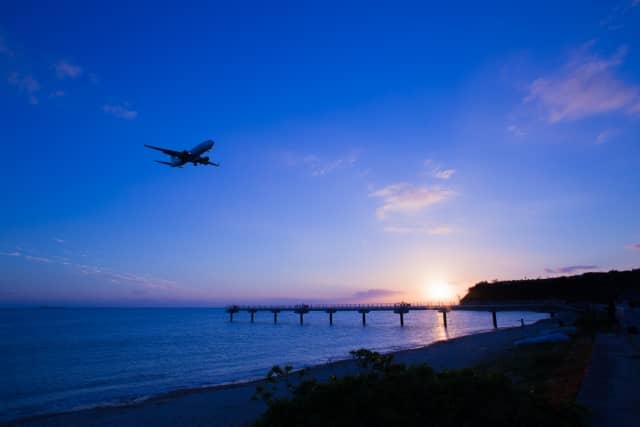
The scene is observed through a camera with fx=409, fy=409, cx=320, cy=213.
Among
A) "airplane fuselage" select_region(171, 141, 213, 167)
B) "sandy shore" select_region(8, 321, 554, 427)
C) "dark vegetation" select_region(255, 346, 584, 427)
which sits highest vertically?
"airplane fuselage" select_region(171, 141, 213, 167)

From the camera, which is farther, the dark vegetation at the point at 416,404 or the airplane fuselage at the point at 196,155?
the airplane fuselage at the point at 196,155

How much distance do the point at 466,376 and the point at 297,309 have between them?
3531 inches

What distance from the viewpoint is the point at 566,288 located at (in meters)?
126

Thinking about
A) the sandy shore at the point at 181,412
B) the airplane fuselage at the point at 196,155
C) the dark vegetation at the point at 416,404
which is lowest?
the sandy shore at the point at 181,412

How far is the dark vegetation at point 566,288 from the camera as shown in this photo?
11531 centimetres

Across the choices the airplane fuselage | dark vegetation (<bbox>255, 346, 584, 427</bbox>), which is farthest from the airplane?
dark vegetation (<bbox>255, 346, 584, 427</bbox>)

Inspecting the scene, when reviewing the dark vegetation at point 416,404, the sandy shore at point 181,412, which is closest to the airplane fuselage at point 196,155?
the sandy shore at point 181,412

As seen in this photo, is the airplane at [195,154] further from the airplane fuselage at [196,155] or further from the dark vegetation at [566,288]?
the dark vegetation at [566,288]

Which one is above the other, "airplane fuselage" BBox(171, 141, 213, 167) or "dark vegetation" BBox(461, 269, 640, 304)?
"airplane fuselage" BBox(171, 141, 213, 167)

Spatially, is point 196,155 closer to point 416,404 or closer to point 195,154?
point 195,154

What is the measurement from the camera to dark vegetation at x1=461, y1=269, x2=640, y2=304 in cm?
11531

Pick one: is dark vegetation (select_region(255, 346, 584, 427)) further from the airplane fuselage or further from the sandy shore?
the airplane fuselage

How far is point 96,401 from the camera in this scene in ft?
73.3

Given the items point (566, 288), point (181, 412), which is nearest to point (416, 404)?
point (181, 412)
